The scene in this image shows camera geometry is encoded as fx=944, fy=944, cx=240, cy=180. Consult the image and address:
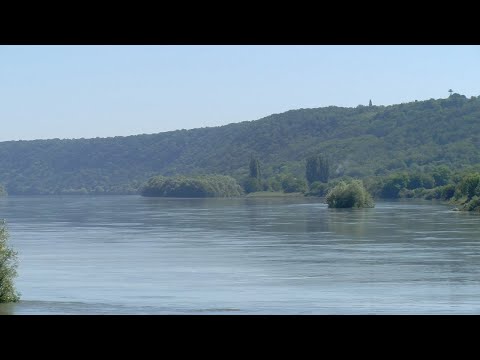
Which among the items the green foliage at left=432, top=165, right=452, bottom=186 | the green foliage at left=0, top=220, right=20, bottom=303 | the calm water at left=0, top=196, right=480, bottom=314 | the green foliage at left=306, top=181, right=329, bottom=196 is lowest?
the calm water at left=0, top=196, right=480, bottom=314

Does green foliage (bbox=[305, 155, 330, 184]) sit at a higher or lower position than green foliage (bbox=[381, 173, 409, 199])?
higher

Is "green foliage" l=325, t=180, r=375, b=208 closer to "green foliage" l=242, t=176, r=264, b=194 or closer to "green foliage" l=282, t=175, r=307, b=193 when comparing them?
"green foliage" l=282, t=175, r=307, b=193

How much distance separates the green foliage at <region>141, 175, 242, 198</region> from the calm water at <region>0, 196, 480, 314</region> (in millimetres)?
91125

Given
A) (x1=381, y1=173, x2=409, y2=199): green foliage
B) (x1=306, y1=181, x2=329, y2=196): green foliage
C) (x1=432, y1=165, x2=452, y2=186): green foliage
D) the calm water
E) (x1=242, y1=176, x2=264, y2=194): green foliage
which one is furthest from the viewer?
(x1=242, y1=176, x2=264, y2=194): green foliage

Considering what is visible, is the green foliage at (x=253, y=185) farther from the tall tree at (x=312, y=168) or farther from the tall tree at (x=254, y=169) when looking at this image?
the tall tree at (x=312, y=168)

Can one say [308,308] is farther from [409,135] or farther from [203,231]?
[409,135]

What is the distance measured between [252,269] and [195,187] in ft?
389

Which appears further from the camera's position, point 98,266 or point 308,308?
point 98,266

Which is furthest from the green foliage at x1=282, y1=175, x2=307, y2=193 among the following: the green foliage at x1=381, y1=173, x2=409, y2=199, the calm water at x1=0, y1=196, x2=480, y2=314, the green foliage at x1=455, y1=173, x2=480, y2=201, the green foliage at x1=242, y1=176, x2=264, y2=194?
the calm water at x1=0, y1=196, x2=480, y2=314

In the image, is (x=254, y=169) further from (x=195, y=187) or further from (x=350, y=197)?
(x=350, y=197)

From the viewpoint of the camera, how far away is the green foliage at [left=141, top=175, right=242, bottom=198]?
15038 cm
